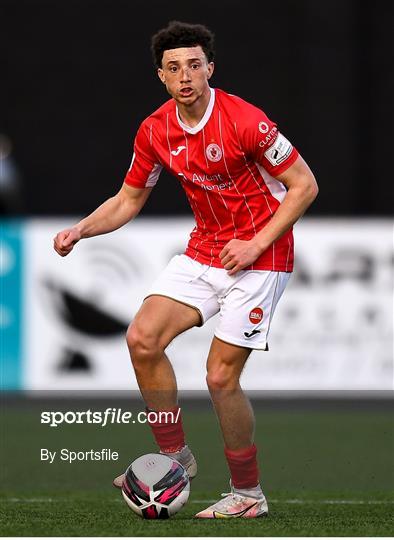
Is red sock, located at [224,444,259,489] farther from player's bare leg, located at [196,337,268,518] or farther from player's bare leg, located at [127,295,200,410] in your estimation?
player's bare leg, located at [127,295,200,410]

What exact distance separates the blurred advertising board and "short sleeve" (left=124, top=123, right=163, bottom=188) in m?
4.55

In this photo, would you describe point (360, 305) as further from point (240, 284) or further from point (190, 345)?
→ point (240, 284)

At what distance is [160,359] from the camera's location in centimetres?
618

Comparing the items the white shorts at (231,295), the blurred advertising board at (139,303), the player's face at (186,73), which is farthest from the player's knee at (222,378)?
the blurred advertising board at (139,303)

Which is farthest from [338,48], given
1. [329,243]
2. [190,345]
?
[190,345]

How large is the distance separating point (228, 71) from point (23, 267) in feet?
13.7

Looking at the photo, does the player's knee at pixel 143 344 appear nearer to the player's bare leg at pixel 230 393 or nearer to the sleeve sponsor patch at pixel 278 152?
the player's bare leg at pixel 230 393

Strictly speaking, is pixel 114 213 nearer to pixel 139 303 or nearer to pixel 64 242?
pixel 64 242

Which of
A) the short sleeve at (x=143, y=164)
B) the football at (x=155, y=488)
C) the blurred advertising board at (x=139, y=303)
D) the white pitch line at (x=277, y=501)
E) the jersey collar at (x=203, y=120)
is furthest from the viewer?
the blurred advertising board at (x=139, y=303)

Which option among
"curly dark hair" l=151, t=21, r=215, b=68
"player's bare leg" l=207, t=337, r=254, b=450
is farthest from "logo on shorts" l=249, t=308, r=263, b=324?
"curly dark hair" l=151, t=21, r=215, b=68

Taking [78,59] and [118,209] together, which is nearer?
[118,209]

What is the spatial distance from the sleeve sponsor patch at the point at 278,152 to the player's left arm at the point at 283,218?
0.18 feet

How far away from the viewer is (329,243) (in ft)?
36.7

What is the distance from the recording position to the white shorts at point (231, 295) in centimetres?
616
